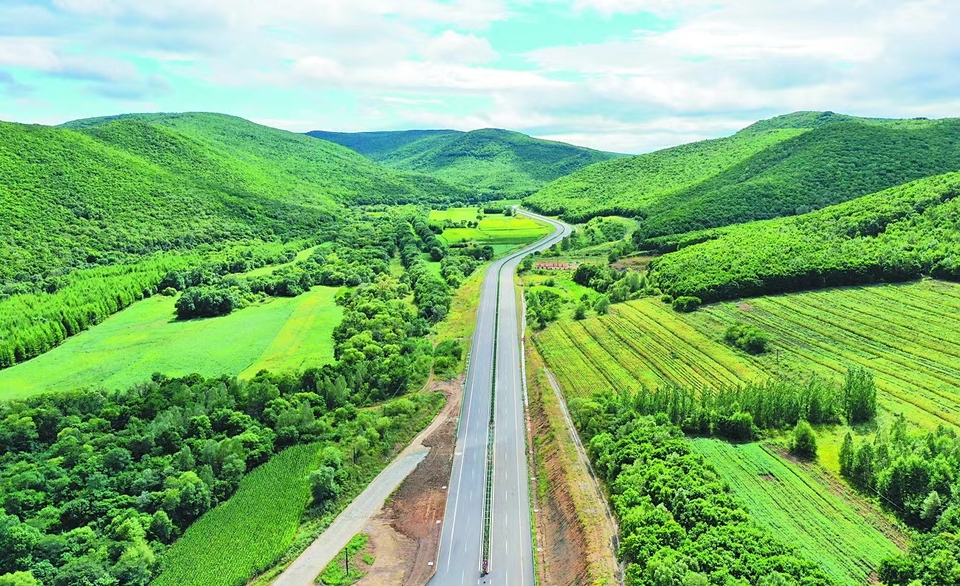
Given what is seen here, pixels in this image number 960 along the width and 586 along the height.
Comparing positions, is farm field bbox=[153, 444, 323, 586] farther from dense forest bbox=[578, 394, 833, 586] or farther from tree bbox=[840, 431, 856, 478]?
tree bbox=[840, 431, 856, 478]

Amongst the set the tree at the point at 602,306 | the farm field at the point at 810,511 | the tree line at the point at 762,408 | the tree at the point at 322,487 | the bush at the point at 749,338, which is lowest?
the tree at the point at 322,487

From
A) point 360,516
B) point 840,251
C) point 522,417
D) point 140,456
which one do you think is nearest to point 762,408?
point 522,417

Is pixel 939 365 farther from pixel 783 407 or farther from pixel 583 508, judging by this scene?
pixel 583 508

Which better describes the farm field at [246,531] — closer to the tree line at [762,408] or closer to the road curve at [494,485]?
the road curve at [494,485]

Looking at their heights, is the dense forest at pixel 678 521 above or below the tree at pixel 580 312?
below

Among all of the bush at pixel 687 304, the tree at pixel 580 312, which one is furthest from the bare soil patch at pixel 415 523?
the bush at pixel 687 304

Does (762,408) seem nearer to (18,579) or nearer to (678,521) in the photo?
(678,521)

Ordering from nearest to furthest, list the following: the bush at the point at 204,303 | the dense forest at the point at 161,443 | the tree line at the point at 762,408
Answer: the dense forest at the point at 161,443 < the tree line at the point at 762,408 < the bush at the point at 204,303
